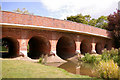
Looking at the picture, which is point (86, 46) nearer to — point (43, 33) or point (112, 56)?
point (112, 56)

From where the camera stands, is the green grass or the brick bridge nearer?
the green grass

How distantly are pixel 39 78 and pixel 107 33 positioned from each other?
20661mm

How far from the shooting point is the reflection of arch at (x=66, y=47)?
1828cm

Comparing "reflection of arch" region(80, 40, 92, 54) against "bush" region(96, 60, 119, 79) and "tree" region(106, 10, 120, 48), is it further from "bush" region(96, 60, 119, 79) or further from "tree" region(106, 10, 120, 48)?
"bush" region(96, 60, 119, 79)

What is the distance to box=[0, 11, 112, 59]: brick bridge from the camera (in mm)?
12078

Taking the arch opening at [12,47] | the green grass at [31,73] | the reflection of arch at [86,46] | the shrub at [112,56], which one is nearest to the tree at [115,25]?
the reflection of arch at [86,46]

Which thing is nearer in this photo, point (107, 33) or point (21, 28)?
point (21, 28)

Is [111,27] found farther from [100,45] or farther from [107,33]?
[100,45]

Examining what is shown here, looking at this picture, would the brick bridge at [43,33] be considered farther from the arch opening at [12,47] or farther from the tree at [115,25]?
the tree at [115,25]

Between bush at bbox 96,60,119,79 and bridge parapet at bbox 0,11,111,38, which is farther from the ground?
bridge parapet at bbox 0,11,111,38

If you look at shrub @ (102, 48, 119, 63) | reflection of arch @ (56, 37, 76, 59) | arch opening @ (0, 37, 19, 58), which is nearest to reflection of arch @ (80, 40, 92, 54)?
reflection of arch @ (56, 37, 76, 59)

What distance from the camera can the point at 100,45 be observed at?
78.9 ft

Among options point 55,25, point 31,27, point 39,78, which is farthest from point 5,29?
point 39,78

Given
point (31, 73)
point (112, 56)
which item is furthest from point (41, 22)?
point (112, 56)
